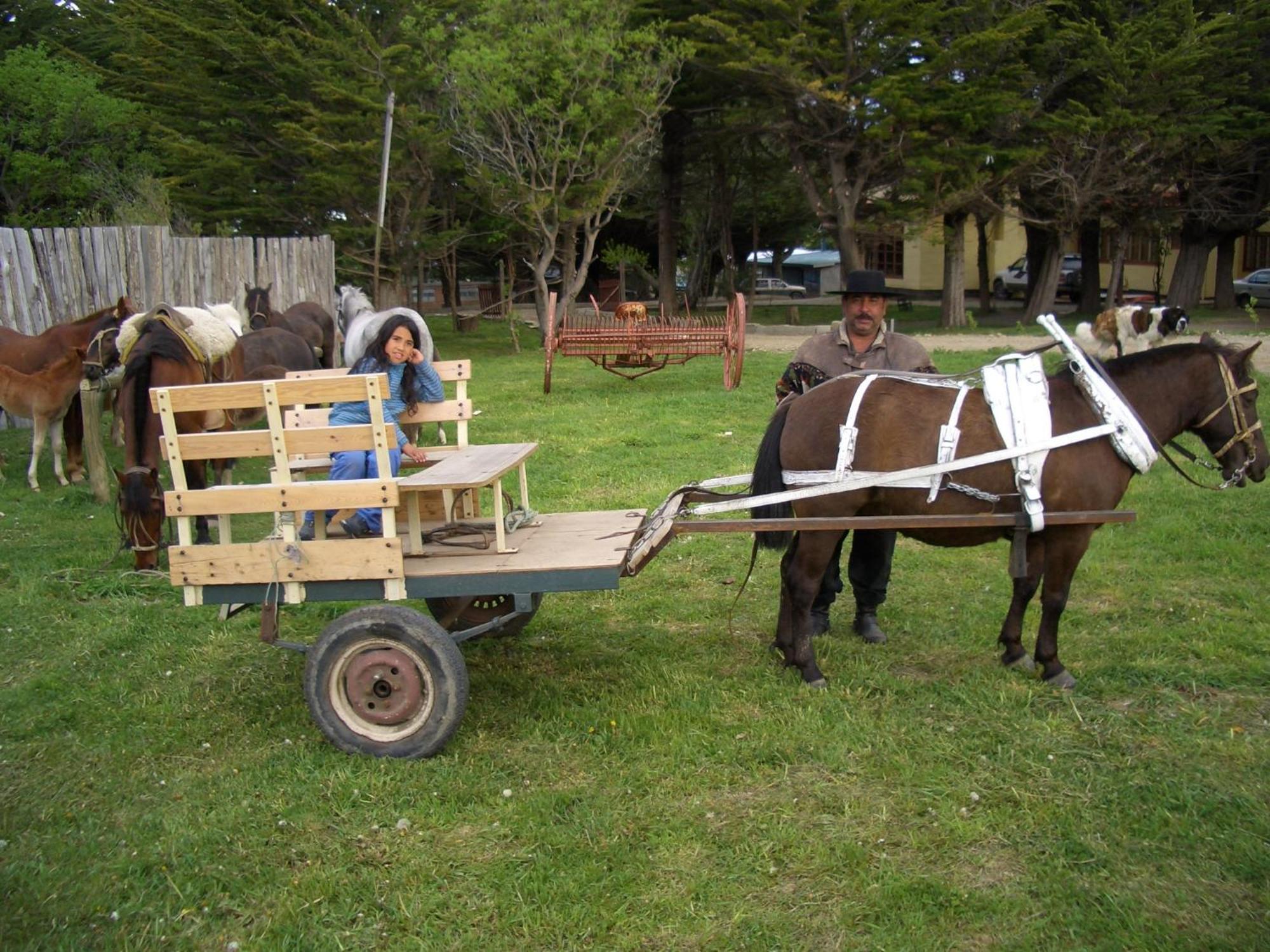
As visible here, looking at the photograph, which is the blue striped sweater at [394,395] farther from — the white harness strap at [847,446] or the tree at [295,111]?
the tree at [295,111]

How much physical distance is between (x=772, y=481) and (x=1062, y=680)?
66.2 inches

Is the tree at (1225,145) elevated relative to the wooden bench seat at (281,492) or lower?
elevated

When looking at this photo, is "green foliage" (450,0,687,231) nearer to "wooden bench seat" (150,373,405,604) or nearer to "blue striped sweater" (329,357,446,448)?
"blue striped sweater" (329,357,446,448)

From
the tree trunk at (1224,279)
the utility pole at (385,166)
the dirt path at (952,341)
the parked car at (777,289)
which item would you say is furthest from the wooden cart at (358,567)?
the parked car at (777,289)

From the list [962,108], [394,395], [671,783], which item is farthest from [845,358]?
[962,108]

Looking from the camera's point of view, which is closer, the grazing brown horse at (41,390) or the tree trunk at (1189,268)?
the grazing brown horse at (41,390)

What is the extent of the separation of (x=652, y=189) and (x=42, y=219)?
51.4ft

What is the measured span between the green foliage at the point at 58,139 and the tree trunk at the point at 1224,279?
83.2 feet

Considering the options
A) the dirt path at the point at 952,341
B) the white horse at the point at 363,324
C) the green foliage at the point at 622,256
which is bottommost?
the dirt path at the point at 952,341

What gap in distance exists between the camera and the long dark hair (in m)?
5.60

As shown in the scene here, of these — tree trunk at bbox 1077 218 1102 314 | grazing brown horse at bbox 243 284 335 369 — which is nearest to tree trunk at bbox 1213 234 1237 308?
tree trunk at bbox 1077 218 1102 314

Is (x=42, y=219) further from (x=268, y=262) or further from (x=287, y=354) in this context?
(x=287, y=354)

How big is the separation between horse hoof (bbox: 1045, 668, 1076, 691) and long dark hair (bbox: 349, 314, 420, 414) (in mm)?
3499

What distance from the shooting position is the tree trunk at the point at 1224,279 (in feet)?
89.4
